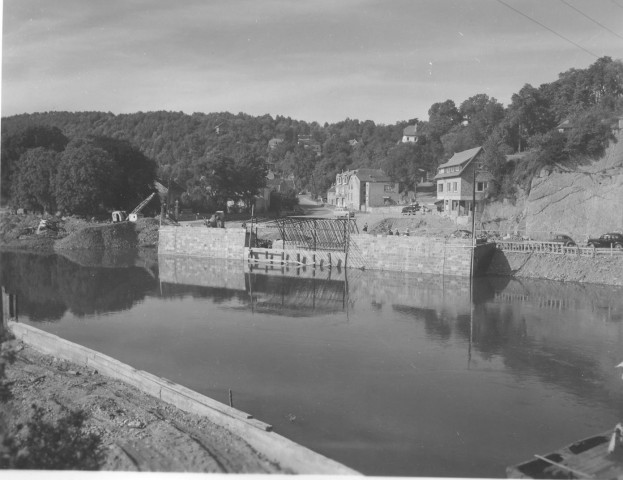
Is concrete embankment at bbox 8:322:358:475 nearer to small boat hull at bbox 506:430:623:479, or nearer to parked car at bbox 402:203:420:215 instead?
small boat hull at bbox 506:430:623:479

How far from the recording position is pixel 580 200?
22875mm

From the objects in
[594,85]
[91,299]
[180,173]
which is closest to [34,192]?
[180,173]

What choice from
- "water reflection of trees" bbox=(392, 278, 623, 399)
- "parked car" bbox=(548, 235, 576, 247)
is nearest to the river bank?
"parked car" bbox=(548, 235, 576, 247)

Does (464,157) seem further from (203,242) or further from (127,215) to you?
(127,215)

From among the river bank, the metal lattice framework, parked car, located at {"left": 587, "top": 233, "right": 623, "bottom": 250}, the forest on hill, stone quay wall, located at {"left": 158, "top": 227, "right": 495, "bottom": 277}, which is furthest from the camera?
the river bank

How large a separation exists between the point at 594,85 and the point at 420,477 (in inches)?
1102

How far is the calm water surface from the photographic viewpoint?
25.3 feet

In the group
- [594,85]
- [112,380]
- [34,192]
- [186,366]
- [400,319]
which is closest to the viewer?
[112,380]

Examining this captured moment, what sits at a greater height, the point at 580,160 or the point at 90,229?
the point at 580,160

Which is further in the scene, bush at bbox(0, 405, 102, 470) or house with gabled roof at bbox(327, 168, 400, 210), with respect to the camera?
house with gabled roof at bbox(327, 168, 400, 210)

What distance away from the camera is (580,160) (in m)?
23.6

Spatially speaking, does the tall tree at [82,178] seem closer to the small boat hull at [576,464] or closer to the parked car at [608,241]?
the parked car at [608,241]

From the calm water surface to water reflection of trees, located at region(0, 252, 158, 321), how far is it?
11 cm

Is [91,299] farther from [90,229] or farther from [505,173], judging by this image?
[505,173]
